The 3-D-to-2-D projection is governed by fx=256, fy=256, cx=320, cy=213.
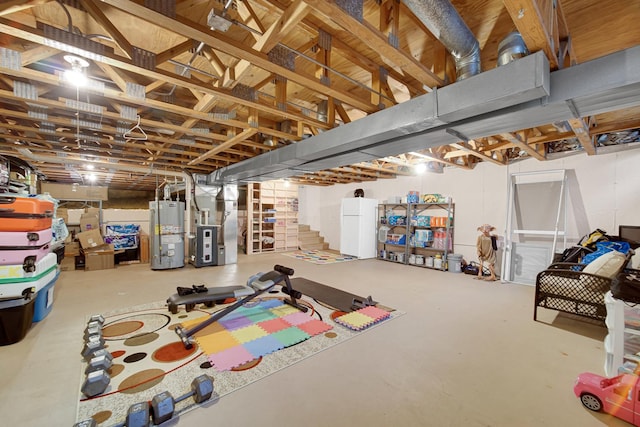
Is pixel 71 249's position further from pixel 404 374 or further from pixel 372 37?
pixel 372 37

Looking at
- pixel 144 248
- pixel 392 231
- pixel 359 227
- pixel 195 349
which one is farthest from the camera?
pixel 392 231

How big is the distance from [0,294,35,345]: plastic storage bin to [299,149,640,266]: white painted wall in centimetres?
760

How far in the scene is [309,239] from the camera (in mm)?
9812

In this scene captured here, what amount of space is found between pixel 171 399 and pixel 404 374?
1.75 metres

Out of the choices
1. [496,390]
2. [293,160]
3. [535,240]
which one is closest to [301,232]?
[293,160]

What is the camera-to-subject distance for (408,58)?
1.81 m

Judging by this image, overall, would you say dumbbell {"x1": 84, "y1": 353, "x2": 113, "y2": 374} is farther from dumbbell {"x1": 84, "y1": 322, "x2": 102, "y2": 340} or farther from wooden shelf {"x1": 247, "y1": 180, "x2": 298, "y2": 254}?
wooden shelf {"x1": 247, "y1": 180, "x2": 298, "y2": 254}

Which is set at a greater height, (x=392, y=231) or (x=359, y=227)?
(x=359, y=227)

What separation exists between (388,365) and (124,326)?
2934mm

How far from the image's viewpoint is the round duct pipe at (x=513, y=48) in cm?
177

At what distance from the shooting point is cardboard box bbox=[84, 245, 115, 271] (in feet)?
18.8

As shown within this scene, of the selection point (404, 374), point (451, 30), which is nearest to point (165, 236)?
point (404, 374)

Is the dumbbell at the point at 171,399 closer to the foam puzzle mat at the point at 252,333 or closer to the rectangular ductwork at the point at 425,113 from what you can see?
the foam puzzle mat at the point at 252,333

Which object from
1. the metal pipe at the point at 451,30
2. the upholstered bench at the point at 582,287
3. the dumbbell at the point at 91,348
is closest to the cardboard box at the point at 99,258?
the dumbbell at the point at 91,348
